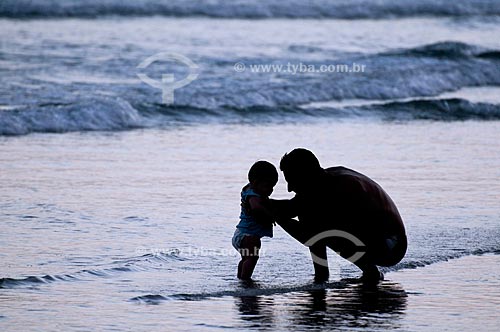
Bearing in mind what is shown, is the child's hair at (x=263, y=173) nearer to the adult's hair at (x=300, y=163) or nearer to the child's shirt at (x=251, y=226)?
the child's shirt at (x=251, y=226)

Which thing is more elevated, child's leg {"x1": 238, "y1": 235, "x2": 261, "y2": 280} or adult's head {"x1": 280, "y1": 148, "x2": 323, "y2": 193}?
adult's head {"x1": 280, "y1": 148, "x2": 323, "y2": 193}

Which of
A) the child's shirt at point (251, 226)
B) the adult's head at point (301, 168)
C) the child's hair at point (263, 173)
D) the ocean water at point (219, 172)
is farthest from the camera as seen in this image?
the child's shirt at point (251, 226)

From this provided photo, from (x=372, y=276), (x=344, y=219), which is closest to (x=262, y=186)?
(x=344, y=219)

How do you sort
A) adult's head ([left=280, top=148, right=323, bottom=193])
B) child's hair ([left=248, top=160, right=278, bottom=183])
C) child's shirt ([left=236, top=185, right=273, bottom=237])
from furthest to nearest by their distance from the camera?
child's shirt ([left=236, top=185, right=273, bottom=237]), child's hair ([left=248, top=160, right=278, bottom=183]), adult's head ([left=280, top=148, right=323, bottom=193])

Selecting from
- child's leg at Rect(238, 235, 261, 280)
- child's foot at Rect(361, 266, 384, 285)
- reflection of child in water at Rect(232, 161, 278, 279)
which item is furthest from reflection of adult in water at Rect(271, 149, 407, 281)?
child's leg at Rect(238, 235, 261, 280)

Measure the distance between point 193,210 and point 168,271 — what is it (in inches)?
70.4

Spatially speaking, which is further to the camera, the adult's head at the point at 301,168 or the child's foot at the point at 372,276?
the child's foot at the point at 372,276

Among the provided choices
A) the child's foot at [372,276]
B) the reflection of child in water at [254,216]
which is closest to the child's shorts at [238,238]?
the reflection of child in water at [254,216]

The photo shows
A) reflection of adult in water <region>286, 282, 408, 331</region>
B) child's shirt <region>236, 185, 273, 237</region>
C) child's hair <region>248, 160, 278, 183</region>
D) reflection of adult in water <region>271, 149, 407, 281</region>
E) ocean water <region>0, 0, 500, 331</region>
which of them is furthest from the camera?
child's shirt <region>236, 185, 273, 237</region>

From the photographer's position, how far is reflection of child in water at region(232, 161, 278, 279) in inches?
251

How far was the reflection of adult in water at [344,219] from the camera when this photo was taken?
6.25 meters

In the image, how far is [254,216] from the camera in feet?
21.1

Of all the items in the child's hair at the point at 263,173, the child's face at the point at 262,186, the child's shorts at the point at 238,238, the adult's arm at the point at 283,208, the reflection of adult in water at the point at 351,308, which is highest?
the child's hair at the point at 263,173

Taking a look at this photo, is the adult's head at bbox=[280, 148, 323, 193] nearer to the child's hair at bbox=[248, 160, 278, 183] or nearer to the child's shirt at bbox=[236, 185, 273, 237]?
the child's hair at bbox=[248, 160, 278, 183]
